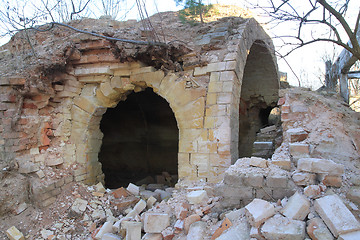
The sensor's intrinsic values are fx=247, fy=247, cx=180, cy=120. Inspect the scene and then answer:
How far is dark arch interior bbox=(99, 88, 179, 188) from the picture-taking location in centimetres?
778

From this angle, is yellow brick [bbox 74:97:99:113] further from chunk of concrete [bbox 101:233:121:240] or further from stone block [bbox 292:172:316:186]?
stone block [bbox 292:172:316:186]

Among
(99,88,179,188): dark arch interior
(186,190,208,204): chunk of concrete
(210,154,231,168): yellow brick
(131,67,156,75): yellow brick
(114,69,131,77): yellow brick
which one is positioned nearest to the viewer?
(186,190,208,204): chunk of concrete

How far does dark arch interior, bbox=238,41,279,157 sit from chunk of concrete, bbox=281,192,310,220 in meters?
6.09

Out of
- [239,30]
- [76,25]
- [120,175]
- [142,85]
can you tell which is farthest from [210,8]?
[120,175]

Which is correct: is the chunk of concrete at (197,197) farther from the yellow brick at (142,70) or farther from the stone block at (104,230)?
the yellow brick at (142,70)

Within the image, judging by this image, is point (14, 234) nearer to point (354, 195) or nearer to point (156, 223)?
point (156, 223)

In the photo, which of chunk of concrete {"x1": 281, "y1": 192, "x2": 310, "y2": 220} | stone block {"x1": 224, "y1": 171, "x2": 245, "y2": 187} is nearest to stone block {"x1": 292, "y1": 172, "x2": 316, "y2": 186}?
chunk of concrete {"x1": 281, "y1": 192, "x2": 310, "y2": 220}

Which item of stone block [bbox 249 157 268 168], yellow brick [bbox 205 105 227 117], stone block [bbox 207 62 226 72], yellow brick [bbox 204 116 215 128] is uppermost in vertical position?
stone block [bbox 207 62 226 72]

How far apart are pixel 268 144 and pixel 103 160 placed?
218 inches

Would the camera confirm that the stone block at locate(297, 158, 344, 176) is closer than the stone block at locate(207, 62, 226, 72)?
Yes

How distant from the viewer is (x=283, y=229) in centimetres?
202

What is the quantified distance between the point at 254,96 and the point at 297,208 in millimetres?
6932

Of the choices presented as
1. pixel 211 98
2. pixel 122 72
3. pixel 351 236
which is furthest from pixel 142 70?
pixel 351 236

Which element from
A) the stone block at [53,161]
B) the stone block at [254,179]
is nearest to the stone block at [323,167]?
the stone block at [254,179]
